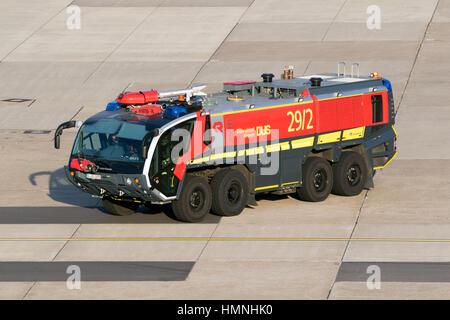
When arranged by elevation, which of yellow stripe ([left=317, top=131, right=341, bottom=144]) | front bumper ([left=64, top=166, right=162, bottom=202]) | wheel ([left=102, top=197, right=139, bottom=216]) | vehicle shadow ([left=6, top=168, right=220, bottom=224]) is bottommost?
vehicle shadow ([left=6, top=168, right=220, bottom=224])

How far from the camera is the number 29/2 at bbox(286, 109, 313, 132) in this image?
22312mm

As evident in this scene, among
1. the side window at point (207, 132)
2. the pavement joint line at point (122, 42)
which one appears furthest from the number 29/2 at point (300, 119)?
the pavement joint line at point (122, 42)

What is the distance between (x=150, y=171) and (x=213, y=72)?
1726 cm

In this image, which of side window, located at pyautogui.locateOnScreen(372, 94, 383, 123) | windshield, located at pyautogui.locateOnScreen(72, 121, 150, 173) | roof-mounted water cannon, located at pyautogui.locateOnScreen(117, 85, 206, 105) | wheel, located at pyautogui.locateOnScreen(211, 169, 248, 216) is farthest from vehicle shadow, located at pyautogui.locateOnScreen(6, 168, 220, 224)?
side window, located at pyautogui.locateOnScreen(372, 94, 383, 123)

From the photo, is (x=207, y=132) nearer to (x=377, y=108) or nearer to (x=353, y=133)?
(x=353, y=133)

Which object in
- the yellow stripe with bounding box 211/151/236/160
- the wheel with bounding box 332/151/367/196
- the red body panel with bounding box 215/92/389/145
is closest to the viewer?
the yellow stripe with bounding box 211/151/236/160

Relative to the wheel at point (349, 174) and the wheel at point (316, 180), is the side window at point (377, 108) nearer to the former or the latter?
the wheel at point (349, 174)

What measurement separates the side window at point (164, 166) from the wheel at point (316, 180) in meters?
3.46

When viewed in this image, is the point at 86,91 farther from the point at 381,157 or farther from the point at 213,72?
the point at 381,157

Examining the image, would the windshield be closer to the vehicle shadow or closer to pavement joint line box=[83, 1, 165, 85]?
the vehicle shadow

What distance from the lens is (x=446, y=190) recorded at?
2392 cm

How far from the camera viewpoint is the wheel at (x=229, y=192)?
70.4 ft

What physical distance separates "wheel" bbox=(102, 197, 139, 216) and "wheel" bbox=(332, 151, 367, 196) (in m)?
4.61

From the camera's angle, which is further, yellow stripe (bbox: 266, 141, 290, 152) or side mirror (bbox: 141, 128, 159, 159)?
yellow stripe (bbox: 266, 141, 290, 152)
